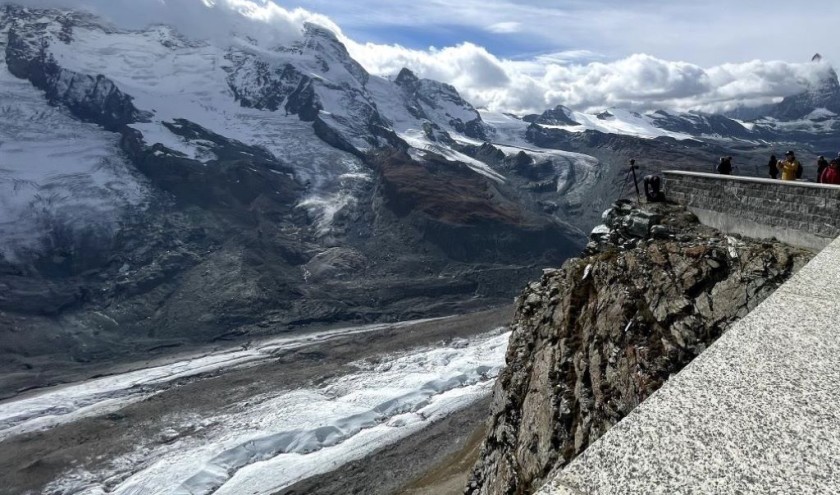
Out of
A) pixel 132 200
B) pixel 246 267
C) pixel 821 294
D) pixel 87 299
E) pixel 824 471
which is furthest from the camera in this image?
pixel 132 200

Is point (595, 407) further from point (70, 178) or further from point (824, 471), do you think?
point (70, 178)

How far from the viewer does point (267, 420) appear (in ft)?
229

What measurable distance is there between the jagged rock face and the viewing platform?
7969 mm

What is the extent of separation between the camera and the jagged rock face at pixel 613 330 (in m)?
13.0

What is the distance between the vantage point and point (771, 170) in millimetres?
19984

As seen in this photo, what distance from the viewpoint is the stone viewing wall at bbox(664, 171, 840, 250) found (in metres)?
12.9

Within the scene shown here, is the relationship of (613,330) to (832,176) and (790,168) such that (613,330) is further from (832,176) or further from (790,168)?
(790,168)

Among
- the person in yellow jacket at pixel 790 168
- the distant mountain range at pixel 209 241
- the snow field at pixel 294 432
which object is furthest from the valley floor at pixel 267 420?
the person in yellow jacket at pixel 790 168

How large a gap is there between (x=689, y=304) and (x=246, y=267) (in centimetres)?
13849

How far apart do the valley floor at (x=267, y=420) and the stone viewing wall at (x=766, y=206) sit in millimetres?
31988

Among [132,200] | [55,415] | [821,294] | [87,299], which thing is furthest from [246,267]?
[821,294]

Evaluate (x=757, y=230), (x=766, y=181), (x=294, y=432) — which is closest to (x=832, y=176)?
(x=766, y=181)

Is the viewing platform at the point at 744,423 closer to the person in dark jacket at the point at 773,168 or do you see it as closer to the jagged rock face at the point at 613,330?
the jagged rock face at the point at 613,330

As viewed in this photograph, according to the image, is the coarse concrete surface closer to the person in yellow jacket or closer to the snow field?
the person in yellow jacket
